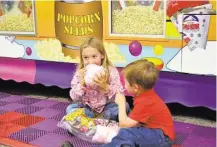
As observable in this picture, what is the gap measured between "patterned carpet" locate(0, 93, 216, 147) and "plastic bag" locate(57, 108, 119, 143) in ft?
0.25

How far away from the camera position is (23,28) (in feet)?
14.7

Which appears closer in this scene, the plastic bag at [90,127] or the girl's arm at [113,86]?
the plastic bag at [90,127]

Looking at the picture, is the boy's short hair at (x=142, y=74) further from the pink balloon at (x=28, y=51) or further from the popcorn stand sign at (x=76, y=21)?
the pink balloon at (x=28, y=51)

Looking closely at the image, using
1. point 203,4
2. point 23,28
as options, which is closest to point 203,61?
point 203,4

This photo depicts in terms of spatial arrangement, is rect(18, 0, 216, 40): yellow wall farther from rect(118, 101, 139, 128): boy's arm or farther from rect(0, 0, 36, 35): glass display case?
rect(118, 101, 139, 128): boy's arm

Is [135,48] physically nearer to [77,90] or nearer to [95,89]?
[95,89]

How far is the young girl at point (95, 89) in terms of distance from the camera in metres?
3.19

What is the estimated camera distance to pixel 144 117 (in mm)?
2465

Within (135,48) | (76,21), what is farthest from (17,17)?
(135,48)

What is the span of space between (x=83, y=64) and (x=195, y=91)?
119 centimetres

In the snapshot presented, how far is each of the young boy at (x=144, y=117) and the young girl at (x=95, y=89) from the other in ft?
2.12

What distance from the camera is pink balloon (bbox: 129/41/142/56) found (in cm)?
379

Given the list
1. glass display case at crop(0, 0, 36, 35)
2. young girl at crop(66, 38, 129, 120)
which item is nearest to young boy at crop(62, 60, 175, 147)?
young girl at crop(66, 38, 129, 120)

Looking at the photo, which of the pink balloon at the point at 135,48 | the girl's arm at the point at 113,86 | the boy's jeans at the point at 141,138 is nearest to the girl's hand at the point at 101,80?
the girl's arm at the point at 113,86
